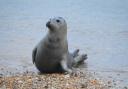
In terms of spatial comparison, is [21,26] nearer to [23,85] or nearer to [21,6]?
[21,6]

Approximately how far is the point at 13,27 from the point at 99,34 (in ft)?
7.17

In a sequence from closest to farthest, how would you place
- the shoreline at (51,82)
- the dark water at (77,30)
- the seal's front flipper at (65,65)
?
1. the shoreline at (51,82)
2. the seal's front flipper at (65,65)
3. the dark water at (77,30)

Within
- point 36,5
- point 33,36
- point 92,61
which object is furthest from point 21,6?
point 92,61

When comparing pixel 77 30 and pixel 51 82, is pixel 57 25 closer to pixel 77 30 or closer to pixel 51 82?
pixel 51 82

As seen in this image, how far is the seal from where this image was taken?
8.24 meters

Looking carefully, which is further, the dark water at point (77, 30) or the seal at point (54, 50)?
the dark water at point (77, 30)

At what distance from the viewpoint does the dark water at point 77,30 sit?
30.2 ft

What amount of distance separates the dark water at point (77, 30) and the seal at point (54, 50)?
1.74 ft

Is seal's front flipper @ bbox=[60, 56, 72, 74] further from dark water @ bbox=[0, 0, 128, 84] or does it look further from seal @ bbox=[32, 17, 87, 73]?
dark water @ bbox=[0, 0, 128, 84]

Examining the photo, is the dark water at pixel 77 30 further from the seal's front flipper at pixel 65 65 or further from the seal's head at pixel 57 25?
the seal's head at pixel 57 25

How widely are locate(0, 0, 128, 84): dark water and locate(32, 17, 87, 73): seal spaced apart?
0.53 meters

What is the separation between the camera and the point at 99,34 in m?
11.6

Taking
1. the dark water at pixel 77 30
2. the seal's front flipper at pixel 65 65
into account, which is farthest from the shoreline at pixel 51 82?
the dark water at pixel 77 30

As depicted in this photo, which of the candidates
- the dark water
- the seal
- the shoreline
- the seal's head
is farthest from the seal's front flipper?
the dark water
